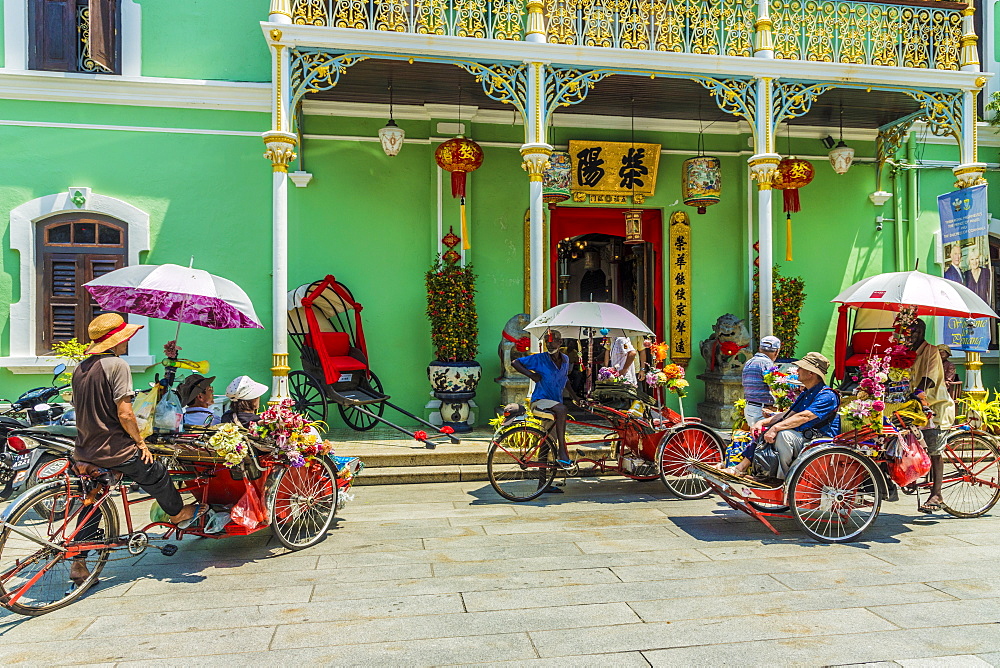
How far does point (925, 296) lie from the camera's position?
584 centimetres

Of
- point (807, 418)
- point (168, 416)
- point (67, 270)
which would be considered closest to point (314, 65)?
point (67, 270)

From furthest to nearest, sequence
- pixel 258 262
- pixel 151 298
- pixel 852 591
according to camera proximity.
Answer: pixel 258 262 → pixel 151 298 → pixel 852 591

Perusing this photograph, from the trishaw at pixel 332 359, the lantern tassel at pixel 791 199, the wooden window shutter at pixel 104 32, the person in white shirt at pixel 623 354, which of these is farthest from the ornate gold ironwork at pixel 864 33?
the wooden window shutter at pixel 104 32

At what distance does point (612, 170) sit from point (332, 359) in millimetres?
5064

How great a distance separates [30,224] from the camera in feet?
29.0

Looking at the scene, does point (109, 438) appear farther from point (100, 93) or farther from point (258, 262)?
point (100, 93)

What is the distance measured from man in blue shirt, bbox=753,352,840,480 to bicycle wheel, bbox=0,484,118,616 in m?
4.90

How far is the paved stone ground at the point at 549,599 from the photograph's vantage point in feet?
11.6

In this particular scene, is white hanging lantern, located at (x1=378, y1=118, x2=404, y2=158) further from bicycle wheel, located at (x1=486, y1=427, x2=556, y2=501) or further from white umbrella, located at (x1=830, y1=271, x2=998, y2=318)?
white umbrella, located at (x1=830, y1=271, x2=998, y2=318)

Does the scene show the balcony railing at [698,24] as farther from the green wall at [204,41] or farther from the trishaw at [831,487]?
the trishaw at [831,487]

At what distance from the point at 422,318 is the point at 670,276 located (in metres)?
3.95

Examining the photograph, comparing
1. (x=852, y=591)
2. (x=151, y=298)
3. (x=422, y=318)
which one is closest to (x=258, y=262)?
(x=422, y=318)

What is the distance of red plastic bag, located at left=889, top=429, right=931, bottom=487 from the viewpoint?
18.1 ft

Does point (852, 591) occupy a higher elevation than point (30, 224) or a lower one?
lower
